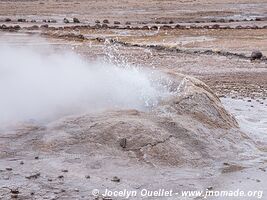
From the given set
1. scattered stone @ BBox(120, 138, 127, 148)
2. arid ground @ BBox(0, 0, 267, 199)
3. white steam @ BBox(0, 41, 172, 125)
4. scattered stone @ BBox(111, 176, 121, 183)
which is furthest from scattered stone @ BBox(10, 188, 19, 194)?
white steam @ BBox(0, 41, 172, 125)

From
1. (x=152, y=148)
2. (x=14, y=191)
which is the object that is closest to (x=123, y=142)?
(x=152, y=148)

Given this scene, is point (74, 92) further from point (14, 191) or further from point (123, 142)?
point (14, 191)

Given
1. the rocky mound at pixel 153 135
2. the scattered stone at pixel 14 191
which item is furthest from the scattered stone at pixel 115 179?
the scattered stone at pixel 14 191

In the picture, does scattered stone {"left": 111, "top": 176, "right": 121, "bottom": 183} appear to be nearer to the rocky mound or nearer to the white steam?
the rocky mound

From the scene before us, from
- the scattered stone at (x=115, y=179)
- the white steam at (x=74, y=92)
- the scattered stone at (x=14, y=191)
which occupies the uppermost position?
the white steam at (x=74, y=92)

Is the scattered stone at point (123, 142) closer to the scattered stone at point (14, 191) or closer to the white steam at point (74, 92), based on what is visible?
the white steam at point (74, 92)

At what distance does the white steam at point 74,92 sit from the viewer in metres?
9.28

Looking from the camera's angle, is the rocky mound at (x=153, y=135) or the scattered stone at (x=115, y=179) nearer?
the scattered stone at (x=115, y=179)

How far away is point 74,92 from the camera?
9.69 m

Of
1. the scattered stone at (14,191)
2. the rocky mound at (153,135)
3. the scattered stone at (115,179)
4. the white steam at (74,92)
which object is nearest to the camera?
the scattered stone at (14,191)

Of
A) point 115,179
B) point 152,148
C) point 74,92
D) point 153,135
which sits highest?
point 74,92

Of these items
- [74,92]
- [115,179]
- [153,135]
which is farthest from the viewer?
[74,92]

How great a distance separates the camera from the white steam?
9.28 meters

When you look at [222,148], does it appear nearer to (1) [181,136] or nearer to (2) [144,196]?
(1) [181,136]
